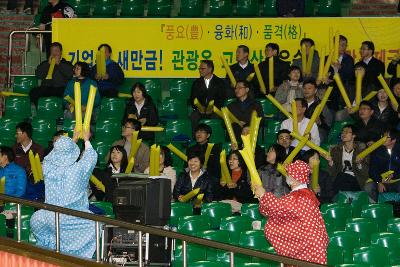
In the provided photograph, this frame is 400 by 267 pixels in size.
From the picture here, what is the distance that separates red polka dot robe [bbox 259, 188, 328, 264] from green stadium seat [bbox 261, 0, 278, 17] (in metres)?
8.97

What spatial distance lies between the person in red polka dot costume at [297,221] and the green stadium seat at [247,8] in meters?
8.91

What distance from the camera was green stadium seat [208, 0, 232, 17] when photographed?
774 inches

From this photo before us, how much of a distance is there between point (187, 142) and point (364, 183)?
95.5 inches

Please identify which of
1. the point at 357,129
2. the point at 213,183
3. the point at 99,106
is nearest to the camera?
the point at 213,183

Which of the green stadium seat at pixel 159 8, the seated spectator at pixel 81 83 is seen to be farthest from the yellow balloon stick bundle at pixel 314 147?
the green stadium seat at pixel 159 8

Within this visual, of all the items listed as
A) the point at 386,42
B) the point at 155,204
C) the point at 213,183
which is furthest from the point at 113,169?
the point at 386,42

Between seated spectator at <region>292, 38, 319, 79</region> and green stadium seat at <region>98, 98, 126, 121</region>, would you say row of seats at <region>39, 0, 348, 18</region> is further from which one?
green stadium seat at <region>98, 98, 126, 121</region>

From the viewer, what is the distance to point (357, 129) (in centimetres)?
1627

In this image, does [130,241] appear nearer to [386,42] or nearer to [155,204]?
[155,204]

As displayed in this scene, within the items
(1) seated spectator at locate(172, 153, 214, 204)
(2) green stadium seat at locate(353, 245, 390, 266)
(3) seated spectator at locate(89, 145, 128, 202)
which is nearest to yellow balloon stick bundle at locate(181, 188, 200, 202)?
(1) seated spectator at locate(172, 153, 214, 204)

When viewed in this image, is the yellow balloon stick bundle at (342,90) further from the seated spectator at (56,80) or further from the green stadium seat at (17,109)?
the green stadium seat at (17,109)

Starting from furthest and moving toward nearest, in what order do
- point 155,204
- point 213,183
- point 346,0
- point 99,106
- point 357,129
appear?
point 346,0 → point 99,106 → point 357,129 → point 213,183 → point 155,204

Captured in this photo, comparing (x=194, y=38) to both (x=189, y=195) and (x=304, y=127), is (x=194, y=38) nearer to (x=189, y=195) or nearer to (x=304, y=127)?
(x=304, y=127)

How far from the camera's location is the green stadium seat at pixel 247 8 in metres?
19.7
